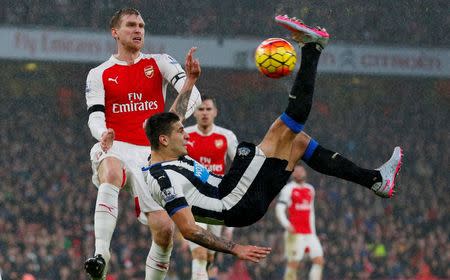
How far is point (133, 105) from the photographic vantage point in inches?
337

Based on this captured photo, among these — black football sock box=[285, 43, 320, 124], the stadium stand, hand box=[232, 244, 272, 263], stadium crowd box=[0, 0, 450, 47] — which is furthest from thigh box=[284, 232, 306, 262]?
hand box=[232, 244, 272, 263]

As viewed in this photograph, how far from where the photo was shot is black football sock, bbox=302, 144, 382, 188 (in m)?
7.92

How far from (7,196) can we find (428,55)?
10.6 m

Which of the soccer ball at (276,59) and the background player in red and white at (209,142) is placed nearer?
the soccer ball at (276,59)

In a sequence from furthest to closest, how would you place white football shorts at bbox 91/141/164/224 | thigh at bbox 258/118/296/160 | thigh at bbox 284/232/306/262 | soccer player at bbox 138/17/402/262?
1. thigh at bbox 284/232/306/262
2. white football shorts at bbox 91/141/164/224
3. thigh at bbox 258/118/296/160
4. soccer player at bbox 138/17/402/262

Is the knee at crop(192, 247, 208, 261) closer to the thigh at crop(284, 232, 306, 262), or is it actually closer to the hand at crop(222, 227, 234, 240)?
the hand at crop(222, 227, 234, 240)

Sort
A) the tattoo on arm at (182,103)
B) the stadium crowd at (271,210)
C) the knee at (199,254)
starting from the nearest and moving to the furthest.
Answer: the tattoo on arm at (182,103) < the knee at (199,254) < the stadium crowd at (271,210)

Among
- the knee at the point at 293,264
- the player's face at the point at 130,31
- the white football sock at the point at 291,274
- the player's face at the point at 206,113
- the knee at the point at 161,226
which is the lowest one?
the white football sock at the point at 291,274

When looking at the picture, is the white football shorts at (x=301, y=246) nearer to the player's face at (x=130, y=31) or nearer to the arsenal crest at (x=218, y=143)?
the arsenal crest at (x=218, y=143)

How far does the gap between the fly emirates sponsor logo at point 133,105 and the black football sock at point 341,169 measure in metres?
1.62

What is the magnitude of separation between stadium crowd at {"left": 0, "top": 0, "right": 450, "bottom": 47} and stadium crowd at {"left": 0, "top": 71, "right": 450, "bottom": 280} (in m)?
2.03

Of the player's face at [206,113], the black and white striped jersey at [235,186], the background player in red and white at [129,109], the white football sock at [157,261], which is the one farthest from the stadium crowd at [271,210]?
the black and white striped jersey at [235,186]

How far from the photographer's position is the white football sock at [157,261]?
8453mm

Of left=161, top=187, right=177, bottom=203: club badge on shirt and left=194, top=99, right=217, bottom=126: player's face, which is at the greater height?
left=194, top=99, right=217, bottom=126: player's face
